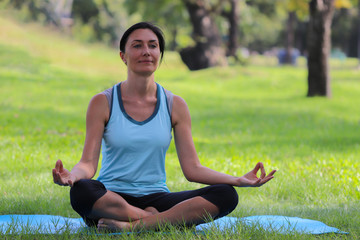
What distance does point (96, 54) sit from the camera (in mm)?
28078

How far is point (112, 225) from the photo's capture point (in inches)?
156

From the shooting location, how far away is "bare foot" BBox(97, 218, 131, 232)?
3.95 metres

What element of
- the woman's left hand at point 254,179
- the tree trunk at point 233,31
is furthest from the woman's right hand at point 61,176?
the tree trunk at point 233,31

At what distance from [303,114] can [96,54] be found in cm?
1653

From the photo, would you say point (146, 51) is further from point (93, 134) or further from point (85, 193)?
point (85, 193)

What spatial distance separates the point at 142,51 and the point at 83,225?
1.44 metres

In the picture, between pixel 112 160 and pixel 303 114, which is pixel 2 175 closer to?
pixel 112 160

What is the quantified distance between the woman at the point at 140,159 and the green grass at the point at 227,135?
0.66 feet

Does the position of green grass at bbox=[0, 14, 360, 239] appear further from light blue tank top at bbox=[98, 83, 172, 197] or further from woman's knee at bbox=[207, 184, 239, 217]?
light blue tank top at bbox=[98, 83, 172, 197]

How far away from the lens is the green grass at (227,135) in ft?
17.7

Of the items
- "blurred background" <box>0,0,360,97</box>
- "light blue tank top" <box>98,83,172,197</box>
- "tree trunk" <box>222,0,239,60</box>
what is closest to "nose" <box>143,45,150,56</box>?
"light blue tank top" <box>98,83,172,197</box>

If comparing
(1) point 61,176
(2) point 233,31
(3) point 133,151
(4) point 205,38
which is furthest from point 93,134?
(2) point 233,31

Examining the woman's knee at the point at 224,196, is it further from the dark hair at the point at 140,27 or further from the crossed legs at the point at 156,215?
the dark hair at the point at 140,27

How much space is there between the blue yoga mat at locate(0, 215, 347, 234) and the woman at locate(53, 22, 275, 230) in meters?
0.17
